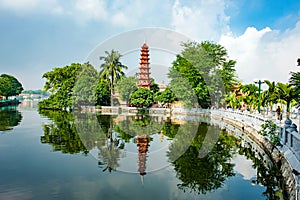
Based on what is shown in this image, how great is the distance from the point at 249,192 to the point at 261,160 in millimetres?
3517

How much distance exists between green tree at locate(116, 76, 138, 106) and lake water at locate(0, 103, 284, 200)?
2521cm

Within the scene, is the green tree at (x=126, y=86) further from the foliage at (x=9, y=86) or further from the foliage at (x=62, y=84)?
the foliage at (x=9, y=86)

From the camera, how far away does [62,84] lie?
3956 centimetres

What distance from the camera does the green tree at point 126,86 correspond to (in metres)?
39.6

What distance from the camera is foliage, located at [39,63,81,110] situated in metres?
38.6

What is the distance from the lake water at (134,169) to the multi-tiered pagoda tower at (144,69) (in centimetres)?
2813

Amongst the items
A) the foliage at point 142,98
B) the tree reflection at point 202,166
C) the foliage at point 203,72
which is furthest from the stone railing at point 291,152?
the foliage at point 142,98

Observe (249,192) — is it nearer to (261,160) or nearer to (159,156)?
(261,160)

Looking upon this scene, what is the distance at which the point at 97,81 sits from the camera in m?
36.9

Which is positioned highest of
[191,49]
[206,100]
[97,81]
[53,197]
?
[191,49]

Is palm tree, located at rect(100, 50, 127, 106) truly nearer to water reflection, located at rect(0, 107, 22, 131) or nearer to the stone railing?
water reflection, located at rect(0, 107, 22, 131)

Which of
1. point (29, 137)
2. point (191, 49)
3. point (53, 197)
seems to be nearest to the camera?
point (53, 197)

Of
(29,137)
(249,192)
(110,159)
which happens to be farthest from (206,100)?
(249,192)


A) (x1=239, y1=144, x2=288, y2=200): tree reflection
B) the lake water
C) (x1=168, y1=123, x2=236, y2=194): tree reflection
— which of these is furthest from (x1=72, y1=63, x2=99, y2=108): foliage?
(x1=239, y1=144, x2=288, y2=200): tree reflection
